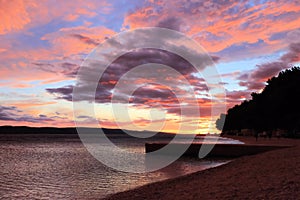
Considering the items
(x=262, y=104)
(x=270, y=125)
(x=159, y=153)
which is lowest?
(x=159, y=153)

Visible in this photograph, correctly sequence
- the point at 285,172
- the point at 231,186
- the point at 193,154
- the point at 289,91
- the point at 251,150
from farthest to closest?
the point at 289,91
the point at 193,154
the point at 251,150
the point at 285,172
the point at 231,186

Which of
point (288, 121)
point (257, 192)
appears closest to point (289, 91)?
point (288, 121)

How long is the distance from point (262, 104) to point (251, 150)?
38110mm

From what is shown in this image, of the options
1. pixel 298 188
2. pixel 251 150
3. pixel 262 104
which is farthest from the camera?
pixel 262 104

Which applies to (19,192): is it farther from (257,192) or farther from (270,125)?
(270,125)

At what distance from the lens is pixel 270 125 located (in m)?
78.6

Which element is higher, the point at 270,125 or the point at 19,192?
the point at 270,125

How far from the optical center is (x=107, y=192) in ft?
62.5

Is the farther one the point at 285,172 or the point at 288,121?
the point at 288,121

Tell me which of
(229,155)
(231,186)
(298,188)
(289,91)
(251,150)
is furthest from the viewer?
(289,91)

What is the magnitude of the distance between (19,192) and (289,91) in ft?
198

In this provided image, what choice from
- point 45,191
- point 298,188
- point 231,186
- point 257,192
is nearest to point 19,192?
point 45,191

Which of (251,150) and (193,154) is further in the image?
(193,154)

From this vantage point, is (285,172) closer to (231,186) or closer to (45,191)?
(231,186)
